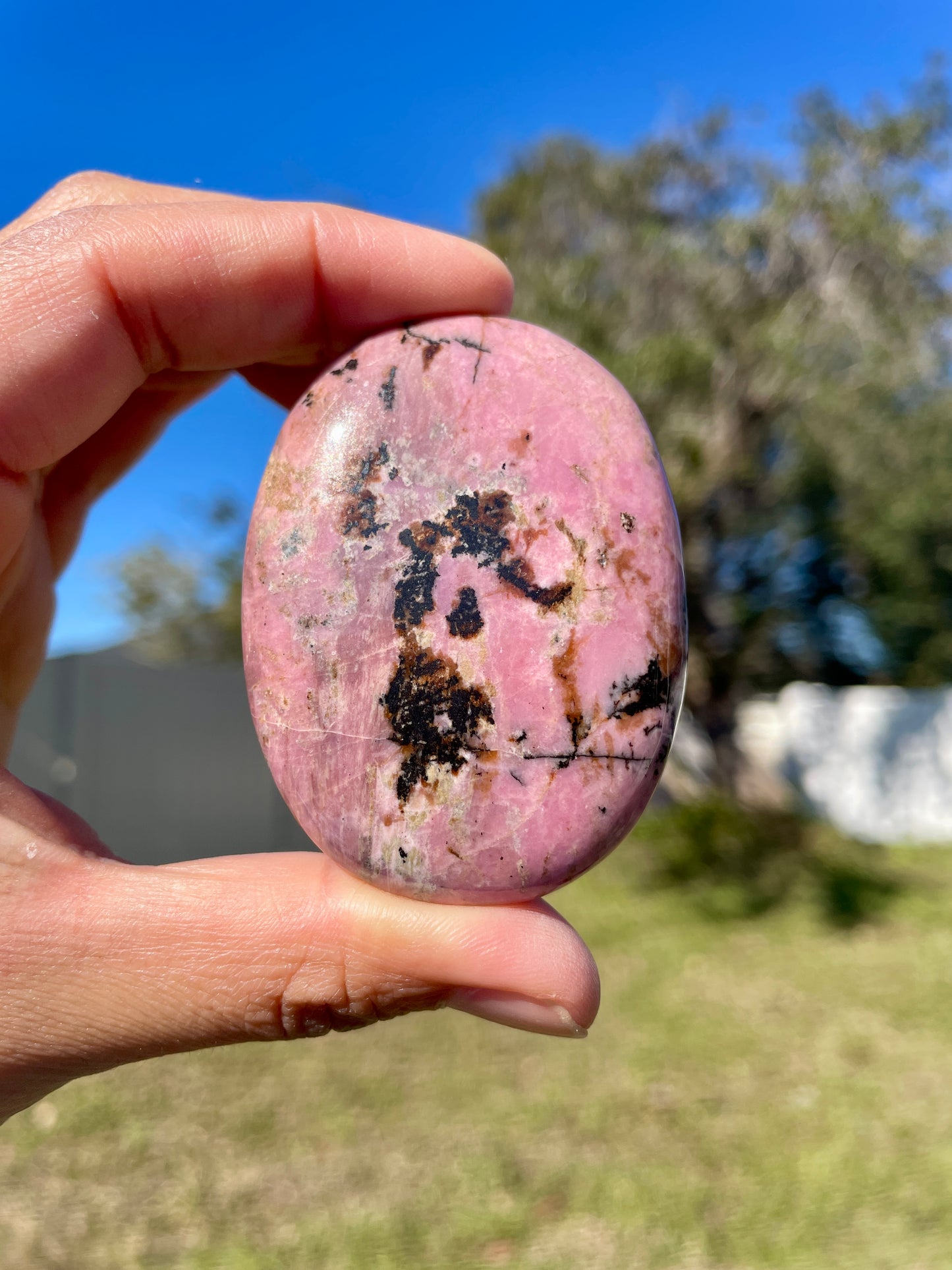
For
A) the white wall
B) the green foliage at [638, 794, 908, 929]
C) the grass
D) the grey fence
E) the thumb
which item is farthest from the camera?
the white wall

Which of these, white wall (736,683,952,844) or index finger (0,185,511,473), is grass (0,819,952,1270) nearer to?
index finger (0,185,511,473)

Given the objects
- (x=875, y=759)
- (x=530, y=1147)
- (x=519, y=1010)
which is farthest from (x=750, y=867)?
(x=519, y=1010)

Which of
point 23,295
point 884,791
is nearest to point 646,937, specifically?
point 884,791

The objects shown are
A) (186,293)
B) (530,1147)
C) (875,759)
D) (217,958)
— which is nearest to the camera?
(217,958)

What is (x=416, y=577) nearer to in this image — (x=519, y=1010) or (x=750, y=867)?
(x=519, y=1010)

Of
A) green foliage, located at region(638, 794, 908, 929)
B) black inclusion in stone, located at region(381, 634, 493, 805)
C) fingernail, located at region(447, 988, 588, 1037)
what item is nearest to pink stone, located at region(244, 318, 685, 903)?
black inclusion in stone, located at region(381, 634, 493, 805)

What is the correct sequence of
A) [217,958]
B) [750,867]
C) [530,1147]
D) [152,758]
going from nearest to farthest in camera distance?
[217,958] → [530,1147] → [152,758] → [750,867]
